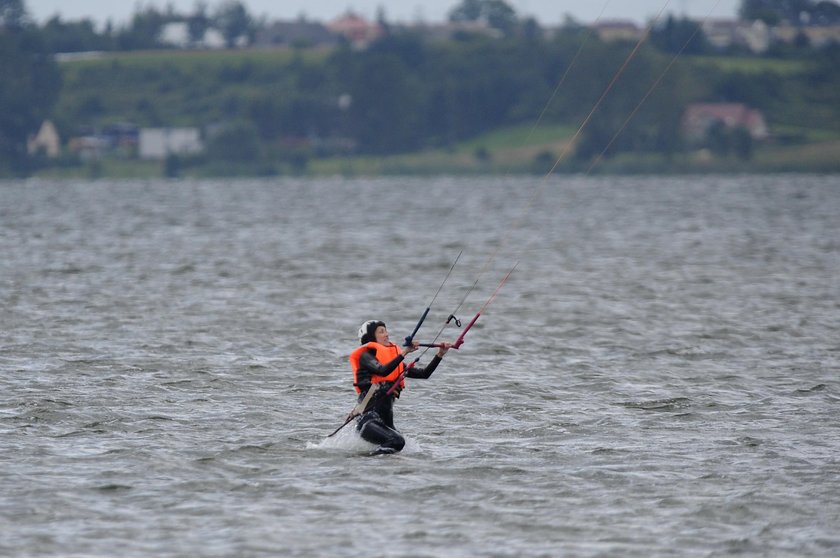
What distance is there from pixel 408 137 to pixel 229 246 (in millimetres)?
126319

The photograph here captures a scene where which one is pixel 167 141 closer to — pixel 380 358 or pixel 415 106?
pixel 415 106

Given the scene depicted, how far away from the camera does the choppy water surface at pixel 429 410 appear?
14320mm

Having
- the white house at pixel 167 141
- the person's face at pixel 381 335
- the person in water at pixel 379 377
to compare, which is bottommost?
the white house at pixel 167 141

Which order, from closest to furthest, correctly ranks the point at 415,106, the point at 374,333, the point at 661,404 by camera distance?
the point at 374,333, the point at 661,404, the point at 415,106

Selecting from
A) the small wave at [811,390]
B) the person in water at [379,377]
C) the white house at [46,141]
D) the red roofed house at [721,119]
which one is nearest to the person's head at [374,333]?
the person in water at [379,377]

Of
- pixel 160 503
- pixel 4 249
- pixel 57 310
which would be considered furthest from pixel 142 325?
pixel 4 249

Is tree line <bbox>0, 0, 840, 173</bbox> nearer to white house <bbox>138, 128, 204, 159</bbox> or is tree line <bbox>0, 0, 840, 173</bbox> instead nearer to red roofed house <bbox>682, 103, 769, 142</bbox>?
red roofed house <bbox>682, 103, 769, 142</bbox>

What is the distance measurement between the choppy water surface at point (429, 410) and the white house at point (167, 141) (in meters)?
140

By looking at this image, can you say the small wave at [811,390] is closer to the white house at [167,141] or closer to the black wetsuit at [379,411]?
the black wetsuit at [379,411]

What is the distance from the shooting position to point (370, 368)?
17594mm

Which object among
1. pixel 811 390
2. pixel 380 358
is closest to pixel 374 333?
pixel 380 358

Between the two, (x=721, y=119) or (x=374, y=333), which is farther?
(x=721, y=119)

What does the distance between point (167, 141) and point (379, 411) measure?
17579 centimetres

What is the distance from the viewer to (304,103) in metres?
187
